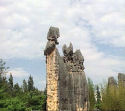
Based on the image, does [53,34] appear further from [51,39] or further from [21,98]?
[21,98]

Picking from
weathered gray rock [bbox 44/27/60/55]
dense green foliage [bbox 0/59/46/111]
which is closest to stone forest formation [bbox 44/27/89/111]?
weathered gray rock [bbox 44/27/60/55]

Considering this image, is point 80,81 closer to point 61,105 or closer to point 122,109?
point 61,105

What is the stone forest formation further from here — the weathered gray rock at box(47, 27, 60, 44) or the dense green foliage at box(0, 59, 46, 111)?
the dense green foliage at box(0, 59, 46, 111)

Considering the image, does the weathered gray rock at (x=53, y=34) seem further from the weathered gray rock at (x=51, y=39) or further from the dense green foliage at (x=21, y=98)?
the dense green foliage at (x=21, y=98)

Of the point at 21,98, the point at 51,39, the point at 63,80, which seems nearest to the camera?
the point at 63,80

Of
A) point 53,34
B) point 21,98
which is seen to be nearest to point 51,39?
point 53,34

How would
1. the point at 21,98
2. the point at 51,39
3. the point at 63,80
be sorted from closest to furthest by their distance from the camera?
the point at 63,80 → the point at 51,39 → the point at 21,98

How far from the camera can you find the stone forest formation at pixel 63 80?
1848 cm

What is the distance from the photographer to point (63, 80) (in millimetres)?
18984

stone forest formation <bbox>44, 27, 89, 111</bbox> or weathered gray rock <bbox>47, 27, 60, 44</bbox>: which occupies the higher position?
weathered gray rock <bbox>47, 27, 60, 44</bbox>

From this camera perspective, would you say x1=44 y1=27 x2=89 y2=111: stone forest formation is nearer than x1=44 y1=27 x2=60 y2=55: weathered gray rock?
Yes

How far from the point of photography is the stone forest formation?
18.5 metres

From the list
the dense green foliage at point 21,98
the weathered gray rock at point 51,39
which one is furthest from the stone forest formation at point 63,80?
the dense green foliage at point 21,98

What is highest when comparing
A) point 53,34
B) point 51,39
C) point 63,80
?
point 53,34
